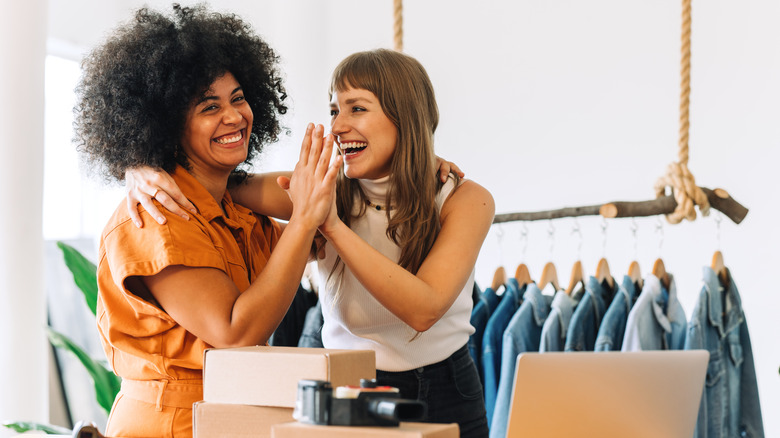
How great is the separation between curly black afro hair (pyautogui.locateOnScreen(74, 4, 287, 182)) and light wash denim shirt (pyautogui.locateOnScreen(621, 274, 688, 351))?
1.39 metres

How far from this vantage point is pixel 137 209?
1.42 m

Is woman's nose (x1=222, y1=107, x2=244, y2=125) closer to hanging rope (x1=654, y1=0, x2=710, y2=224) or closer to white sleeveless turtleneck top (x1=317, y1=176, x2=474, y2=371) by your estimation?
white sleeveless turtleneck top (x1=317, y1=176, x2=474, y2=371)

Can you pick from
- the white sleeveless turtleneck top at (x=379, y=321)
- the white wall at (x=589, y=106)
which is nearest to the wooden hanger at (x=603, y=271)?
the white wall at (x=589, y=106)

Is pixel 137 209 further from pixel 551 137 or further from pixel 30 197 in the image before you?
pixel 551 137

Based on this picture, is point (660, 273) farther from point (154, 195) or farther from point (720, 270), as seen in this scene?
point (154, 195)

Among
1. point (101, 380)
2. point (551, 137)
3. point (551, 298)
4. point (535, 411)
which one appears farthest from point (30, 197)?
point (551, 137)

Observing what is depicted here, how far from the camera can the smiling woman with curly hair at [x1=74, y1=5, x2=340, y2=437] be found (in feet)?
4.38

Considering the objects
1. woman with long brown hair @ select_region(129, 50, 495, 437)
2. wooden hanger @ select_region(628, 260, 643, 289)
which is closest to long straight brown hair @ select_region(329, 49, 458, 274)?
woman with long brown hair @ select_region(129, 50, 495, 437)

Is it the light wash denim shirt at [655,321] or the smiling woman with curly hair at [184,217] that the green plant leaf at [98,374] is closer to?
the smiling woman with curly hair at [184,217]

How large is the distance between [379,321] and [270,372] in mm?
576

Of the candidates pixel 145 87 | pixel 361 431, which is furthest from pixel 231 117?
pixel 361 431

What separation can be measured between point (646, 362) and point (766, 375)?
2.00 metres

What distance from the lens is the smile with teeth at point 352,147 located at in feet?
5.53

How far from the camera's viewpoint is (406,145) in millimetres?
1695
